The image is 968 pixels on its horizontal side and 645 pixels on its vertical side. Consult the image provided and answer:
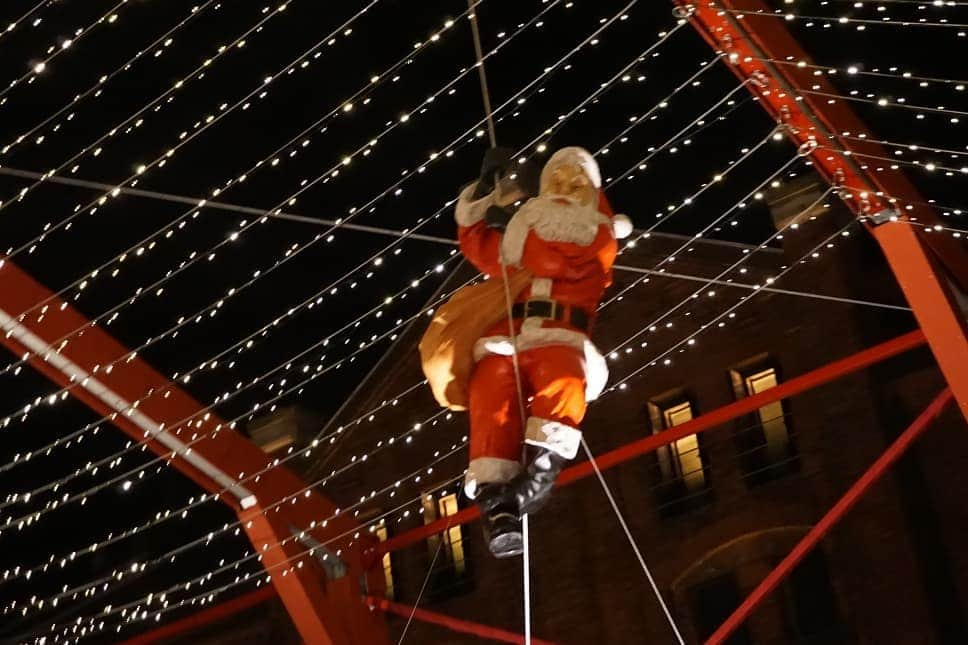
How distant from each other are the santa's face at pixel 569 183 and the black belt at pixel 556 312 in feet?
1.35

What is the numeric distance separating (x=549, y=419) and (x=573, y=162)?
103 cm

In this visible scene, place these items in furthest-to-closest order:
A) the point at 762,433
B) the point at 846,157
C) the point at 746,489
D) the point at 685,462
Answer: the point at 685,462 < the point at 762,433 < the point at 746,489 < the point at 846,157

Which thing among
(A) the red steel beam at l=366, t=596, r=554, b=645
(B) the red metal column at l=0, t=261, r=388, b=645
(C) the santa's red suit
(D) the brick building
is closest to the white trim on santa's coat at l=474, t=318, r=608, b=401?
(C) the santa's red suit

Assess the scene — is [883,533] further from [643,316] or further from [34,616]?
[34,616]

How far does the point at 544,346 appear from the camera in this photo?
15.6ft

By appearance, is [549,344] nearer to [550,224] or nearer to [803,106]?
[550,224]

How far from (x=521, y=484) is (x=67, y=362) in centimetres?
268

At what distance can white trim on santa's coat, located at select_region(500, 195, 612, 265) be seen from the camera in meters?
4.77

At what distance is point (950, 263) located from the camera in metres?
6.25

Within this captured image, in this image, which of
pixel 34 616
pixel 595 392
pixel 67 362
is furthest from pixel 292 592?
pixel 34 616

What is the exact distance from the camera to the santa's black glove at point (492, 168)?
5.14m

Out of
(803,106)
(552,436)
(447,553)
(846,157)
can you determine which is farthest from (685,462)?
(552,436)

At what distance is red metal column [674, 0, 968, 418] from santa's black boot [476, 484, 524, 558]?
2.10 m

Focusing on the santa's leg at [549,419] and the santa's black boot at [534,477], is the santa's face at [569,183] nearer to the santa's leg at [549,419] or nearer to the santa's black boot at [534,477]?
the santa's leg at [549,419]
